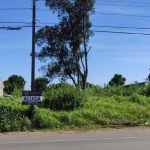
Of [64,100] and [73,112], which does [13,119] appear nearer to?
[73,112]

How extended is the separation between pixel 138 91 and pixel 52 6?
19101 mm

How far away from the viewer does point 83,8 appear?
44.9 metres

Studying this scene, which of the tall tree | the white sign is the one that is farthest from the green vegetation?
the tall tree

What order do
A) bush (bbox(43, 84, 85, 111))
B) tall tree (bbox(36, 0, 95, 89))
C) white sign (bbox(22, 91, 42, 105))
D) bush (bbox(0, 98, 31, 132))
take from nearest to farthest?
bush (bbox(0, 98, 31, 132)) < white sign (bbox(22, 91, 42, 105)) < bush (bbox(43, 84, 85, 111)) < tall tree (bbox(36, 0, 95, 89))

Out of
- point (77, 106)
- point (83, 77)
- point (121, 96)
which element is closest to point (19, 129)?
point (77, 106)

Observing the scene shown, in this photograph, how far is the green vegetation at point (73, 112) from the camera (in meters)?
18.8

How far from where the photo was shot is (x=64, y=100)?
867 inches

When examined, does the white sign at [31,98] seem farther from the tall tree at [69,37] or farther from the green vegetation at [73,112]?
the tall tree at [69,37]

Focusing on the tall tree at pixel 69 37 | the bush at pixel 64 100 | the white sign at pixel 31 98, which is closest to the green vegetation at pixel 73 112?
the bush at pixel 64 100

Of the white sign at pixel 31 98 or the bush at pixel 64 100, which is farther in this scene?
the bush at pixel 64 100

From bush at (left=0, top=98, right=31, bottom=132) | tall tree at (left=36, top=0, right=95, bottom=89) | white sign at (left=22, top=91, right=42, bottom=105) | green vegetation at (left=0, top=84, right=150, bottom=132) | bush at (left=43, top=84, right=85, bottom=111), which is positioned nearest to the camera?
bush at (left=0, top=98, right=31, bottom=132)

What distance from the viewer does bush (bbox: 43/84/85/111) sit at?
21938 millimetres

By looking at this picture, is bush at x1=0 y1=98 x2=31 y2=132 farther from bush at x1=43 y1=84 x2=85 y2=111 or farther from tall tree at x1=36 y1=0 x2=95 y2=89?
tall tree at x1=36 y1=0 x2=95 y2=89

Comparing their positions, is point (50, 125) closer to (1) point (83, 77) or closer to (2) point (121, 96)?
(2) point (121, 96)
